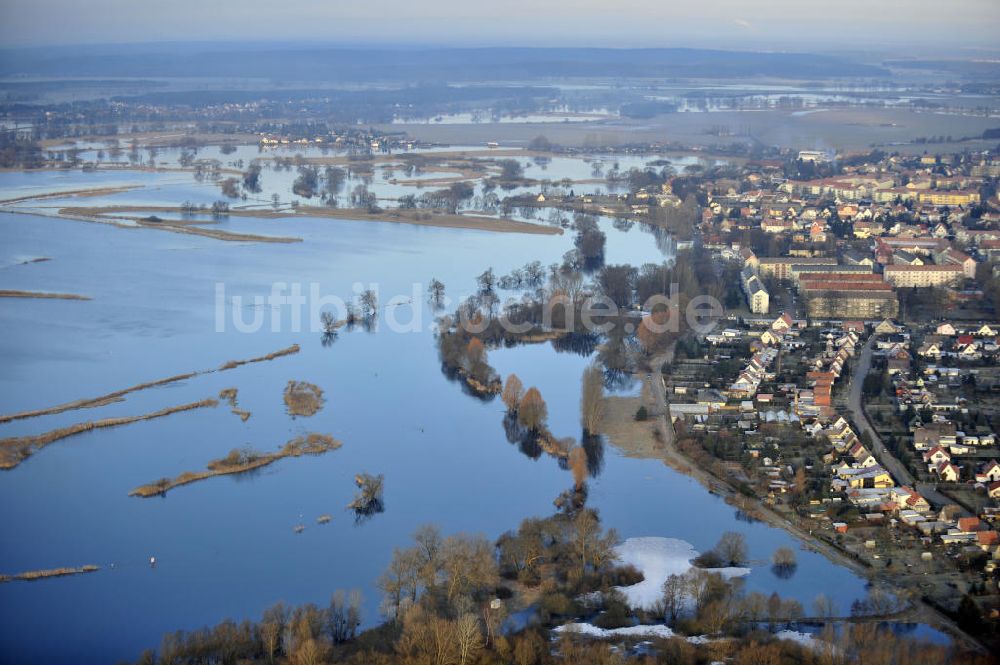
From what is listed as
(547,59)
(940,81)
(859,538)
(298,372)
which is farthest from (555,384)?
(547,59)

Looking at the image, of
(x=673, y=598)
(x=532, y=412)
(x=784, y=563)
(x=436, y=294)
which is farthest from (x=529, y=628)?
(x=436, y=294)

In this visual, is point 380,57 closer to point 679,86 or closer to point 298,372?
point 679,86

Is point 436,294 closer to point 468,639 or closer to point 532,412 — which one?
point 532,412

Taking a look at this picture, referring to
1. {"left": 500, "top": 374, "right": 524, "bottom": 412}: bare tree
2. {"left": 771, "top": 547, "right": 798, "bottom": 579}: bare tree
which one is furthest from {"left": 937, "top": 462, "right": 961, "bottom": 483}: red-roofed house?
{"left": 500, "top": 374, "right": 524, "bottom": 412}: bare tree

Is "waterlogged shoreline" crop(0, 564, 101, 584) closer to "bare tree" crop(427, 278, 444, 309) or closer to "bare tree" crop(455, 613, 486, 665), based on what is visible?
"bare tree" crop(455, 613, 486, 665)

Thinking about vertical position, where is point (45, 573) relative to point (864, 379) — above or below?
below

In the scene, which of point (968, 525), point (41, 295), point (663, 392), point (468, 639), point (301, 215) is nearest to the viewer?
point (468, 639)
